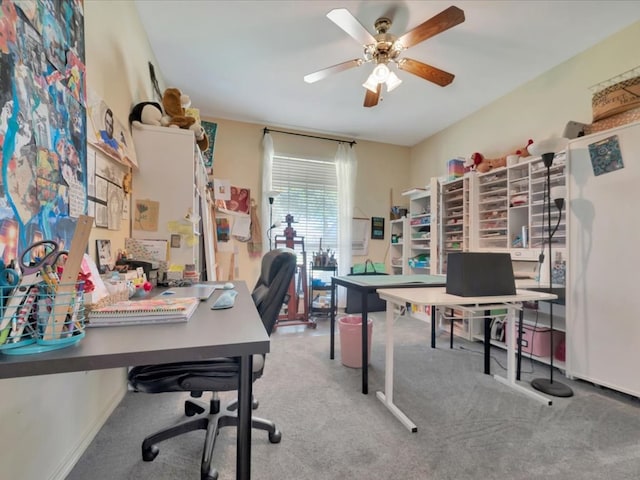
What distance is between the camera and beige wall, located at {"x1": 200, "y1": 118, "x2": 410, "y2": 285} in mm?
3928

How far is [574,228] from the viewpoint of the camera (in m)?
2.15

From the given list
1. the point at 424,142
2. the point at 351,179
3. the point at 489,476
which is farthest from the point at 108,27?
the point at 424,142

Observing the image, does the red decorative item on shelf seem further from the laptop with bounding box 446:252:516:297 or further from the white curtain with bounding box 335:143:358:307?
the white curtain with bounding box 335:143:358:307

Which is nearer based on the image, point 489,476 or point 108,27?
point 489,476

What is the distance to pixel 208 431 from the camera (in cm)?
133

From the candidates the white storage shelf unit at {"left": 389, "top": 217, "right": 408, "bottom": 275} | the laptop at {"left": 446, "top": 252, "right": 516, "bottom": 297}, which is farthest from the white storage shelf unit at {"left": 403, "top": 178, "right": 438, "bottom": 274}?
the laptop at {"left": 446, "top": 252, "right": 516, "bottom": 297}

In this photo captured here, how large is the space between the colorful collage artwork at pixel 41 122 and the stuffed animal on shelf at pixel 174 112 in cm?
81

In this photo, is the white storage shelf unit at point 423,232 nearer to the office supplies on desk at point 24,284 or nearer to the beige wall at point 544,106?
the beige wall at point 544,106

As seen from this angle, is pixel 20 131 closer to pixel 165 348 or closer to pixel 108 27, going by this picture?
pixel 165 348

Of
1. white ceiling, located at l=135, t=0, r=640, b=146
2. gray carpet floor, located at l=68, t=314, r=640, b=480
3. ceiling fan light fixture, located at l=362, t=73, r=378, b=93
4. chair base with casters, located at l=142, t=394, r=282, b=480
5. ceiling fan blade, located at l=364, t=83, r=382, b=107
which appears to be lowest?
gray carpet floor, located at l=68, t=314, r=640, b=480

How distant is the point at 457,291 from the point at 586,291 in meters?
1.13

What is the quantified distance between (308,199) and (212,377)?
3.42 metres

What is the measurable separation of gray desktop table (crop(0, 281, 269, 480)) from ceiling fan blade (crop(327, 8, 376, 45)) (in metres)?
1.85

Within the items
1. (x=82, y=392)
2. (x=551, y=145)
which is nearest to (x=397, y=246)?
(x=551, y=145)
